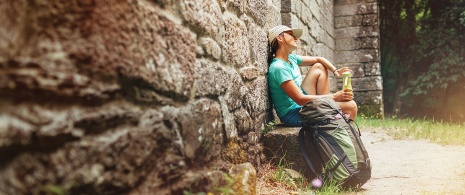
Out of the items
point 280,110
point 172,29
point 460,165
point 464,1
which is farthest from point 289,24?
point 464,1

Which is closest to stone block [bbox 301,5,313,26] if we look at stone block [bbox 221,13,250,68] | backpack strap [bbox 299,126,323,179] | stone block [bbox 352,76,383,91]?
backpack strap [bbox 299,126,323,179]

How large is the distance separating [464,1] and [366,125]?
184 inches

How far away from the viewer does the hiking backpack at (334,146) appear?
2691 mm

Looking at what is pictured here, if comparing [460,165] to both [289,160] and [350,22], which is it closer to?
[289,160]

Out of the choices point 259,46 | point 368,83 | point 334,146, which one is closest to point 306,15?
point 259,46

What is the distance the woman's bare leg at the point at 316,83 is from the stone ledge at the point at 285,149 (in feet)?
2.11

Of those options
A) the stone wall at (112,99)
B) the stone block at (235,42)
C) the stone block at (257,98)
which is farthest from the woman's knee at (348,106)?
the stone wall at (112,99)

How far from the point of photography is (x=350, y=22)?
8.19 meters

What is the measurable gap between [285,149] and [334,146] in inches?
17.2

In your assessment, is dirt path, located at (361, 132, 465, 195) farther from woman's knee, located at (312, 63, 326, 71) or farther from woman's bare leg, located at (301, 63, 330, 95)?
woman's knee, located at (312, 63, 326, 71)

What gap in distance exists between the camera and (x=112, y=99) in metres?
1.23

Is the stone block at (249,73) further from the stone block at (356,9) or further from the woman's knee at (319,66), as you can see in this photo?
the stone block at (356,9)

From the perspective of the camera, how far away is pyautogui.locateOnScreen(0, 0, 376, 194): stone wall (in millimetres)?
1000

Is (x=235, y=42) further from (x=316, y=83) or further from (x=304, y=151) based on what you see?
(x=316, y=83)
